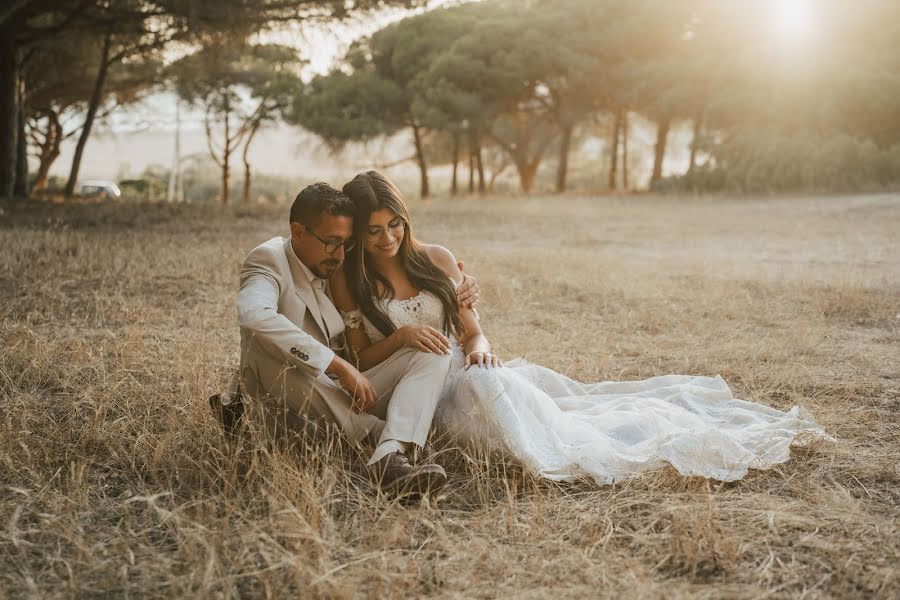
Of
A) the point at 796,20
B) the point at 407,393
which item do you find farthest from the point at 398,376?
the point at 796,20

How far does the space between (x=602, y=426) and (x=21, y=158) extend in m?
19.6

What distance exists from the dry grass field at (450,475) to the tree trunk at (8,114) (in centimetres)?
844

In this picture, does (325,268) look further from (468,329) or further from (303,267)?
(468,329)

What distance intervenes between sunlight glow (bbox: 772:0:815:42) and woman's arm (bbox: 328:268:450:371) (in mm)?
21707

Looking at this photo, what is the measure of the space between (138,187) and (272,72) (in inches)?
440

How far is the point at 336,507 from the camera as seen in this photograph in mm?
3072

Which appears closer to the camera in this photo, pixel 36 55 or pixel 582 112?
pixel 36 55

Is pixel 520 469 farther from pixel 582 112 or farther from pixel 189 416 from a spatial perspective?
pixel 582 112

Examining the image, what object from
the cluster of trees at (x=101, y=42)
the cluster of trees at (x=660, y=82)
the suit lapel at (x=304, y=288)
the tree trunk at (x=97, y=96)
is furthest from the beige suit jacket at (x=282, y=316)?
the cluster of trees at (x=660, y=82)

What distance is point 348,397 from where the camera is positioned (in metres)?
3.46

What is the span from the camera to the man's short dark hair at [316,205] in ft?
11.4

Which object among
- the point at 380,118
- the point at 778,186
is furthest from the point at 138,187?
the point at 778,186

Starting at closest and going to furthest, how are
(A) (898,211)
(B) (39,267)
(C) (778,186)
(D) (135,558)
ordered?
1. (D) (135,558)
2. (B) (39,267)
3. (A) (898,211)
4. (C) (778,186)

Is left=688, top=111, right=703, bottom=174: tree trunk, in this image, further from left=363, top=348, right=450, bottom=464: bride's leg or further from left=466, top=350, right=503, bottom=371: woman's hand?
left=363, top=348, right=450, bottom=464: bride's leg
